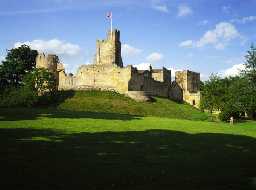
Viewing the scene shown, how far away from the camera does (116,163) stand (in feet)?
54.0

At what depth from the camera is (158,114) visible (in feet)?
210

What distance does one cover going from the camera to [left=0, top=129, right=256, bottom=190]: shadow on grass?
520 inches

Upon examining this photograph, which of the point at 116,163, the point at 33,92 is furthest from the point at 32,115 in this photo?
the point at 33,92

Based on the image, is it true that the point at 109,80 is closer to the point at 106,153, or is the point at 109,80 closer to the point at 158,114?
the point at 158,114

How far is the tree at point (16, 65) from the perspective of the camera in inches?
3275

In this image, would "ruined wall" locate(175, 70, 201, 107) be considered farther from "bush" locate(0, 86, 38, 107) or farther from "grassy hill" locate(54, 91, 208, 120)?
"bush" locate(0, 86, 38, 107)

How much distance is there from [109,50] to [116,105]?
72.1 feet

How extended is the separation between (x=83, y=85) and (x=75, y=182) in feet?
217

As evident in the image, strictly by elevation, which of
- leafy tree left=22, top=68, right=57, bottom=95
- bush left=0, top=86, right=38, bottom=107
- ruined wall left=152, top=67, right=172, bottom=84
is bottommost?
bush left=0, top=86, right=38, bottom=107

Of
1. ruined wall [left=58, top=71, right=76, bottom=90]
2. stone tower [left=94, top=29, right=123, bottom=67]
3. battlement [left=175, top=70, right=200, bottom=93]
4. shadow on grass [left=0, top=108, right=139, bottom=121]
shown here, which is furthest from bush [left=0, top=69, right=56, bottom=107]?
battlement [left=175, top=70, right=200, bottom=93]

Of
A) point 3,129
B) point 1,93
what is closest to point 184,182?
point 3,129

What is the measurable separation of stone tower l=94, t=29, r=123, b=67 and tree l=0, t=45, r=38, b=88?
15.1 meters

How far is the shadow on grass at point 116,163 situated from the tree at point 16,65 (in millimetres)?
60941

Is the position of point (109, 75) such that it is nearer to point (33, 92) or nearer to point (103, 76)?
point (103, 76)
